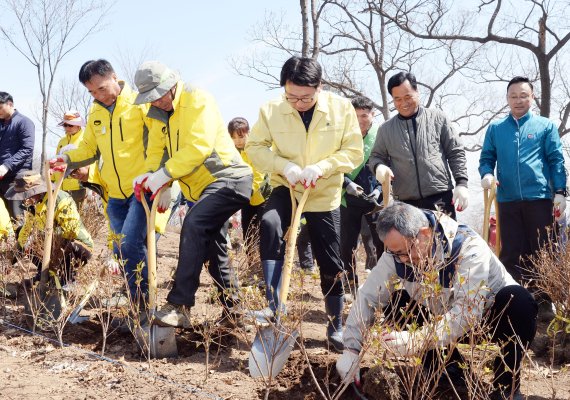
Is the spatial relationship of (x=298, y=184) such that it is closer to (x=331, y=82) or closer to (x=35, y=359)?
(x=35, y=359)

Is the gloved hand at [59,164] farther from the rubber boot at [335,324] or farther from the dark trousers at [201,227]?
the rubber boot at [335,324]

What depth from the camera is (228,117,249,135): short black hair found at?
5.69 meters

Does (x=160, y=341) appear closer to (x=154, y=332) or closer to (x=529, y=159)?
(x=154, y=332)

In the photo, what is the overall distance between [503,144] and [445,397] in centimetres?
230

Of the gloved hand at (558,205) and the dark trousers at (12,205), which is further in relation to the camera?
the dark trousers at (12,205)

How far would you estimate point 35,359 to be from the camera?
333cm

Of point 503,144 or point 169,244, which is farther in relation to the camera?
point 169,244

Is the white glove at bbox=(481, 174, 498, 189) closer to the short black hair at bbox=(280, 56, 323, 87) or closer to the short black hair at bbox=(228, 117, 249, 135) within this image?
the short black hair at bbox=(280, 56, 323, 87)

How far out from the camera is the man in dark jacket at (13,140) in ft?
18.8

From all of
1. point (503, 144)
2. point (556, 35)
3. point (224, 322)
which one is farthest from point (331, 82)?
point (224, 322)

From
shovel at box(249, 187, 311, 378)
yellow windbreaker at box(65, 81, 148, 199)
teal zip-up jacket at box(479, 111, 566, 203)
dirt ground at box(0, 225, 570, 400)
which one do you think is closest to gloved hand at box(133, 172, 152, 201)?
yellow windbreaker at box(65, 81, 148, 199)

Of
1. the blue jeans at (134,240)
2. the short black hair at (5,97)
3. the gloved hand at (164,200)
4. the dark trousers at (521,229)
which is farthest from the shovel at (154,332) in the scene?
the short black hair at (5,97)

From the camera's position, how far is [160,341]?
10.8ft

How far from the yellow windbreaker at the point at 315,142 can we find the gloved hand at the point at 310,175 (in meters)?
0.19
